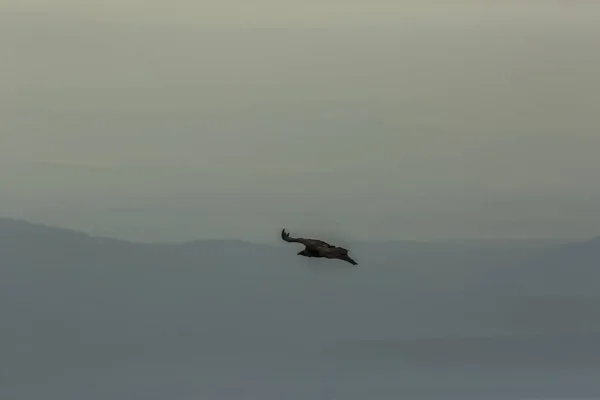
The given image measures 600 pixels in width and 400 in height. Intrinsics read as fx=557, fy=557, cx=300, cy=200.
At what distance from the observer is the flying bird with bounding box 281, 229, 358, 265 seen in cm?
144

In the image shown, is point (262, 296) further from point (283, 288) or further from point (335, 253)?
point (335, 253)

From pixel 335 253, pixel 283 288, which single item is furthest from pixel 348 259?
pixel 283 288

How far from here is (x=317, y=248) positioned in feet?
4.72

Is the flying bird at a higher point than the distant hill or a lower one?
higher

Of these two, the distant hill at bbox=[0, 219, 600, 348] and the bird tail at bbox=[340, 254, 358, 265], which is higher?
the bird tail at bbox=[340, 254, 358, 265]

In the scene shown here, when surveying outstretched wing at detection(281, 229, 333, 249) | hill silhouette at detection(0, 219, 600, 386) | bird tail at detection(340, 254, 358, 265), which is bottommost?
hill silhouette at detection(0, 219, 600, 386)

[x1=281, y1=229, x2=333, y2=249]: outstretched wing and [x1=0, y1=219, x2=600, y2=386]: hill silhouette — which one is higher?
[x1=281, y1=229, x2=333, y2=249]: outstretched wing

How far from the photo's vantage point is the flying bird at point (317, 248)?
1438 millimetres

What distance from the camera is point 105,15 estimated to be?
4.34 feet

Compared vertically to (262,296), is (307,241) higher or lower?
higher

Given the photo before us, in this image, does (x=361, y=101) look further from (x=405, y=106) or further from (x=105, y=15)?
(x=105, y=15)

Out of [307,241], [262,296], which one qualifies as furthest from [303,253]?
[262,296]

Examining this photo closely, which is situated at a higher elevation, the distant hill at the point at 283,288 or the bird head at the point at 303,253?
the bird head at the point at 303,253

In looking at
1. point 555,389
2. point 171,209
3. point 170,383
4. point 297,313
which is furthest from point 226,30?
point 555,389
